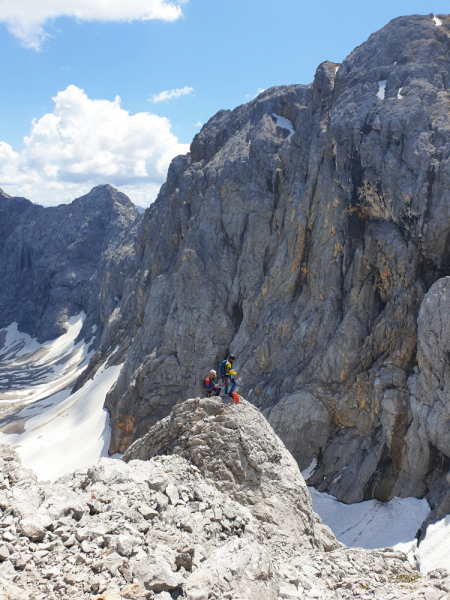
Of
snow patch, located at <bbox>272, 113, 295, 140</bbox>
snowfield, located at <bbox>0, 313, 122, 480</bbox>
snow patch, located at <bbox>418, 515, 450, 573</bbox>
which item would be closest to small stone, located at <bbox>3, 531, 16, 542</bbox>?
snow patch, located at <bbox>418, 515, 450, 573</bbox>

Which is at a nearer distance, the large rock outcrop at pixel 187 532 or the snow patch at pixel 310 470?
the large rock outcrop at pixel 187 532

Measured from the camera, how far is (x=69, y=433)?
63438 mm

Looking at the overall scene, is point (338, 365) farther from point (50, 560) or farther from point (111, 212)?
point (111, 212)

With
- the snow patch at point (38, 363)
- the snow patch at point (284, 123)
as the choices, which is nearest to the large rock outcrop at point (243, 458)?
the snow patch at point (284, 123)

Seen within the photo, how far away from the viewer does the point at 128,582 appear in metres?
7.29

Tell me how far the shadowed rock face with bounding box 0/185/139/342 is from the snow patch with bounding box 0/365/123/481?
56.4 metres

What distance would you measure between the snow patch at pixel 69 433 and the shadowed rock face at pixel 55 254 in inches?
2222

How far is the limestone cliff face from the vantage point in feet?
103

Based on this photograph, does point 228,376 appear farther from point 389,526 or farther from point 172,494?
point 389,526

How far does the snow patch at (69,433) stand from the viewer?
54.7 metres

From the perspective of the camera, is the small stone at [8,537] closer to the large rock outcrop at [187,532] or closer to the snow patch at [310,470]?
the large rock outcrop at [187,532]

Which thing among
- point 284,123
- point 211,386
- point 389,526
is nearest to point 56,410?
point 284,123

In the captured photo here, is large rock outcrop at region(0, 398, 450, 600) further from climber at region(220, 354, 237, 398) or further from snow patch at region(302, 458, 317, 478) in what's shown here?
snow patch at region(302, 458, 317, 478)

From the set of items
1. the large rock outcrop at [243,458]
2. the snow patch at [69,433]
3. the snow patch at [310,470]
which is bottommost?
the snow patch at [69,433]
